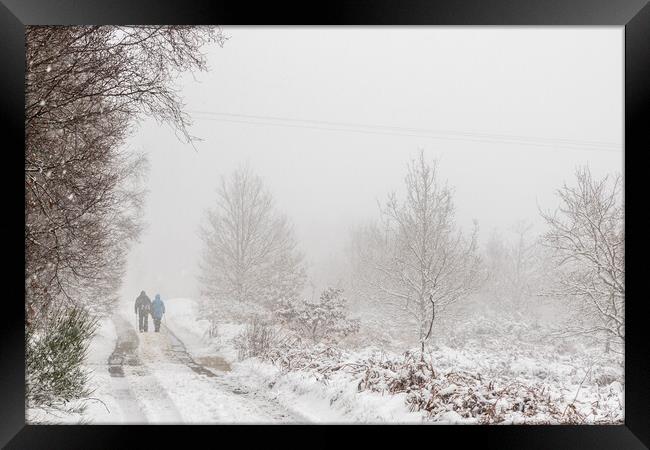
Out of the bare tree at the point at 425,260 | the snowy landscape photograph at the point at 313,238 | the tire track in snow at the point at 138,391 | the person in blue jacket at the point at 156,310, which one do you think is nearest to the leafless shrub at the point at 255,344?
the snowy landscape photograph at the point at 313,238

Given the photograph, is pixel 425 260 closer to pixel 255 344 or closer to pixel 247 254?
pixel 247 254

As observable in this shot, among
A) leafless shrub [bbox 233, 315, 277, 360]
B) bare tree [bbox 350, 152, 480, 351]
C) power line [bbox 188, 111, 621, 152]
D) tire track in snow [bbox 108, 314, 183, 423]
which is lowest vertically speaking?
tire track in snow [bbox 108, 314, 183, 423]

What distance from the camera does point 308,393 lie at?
19.0 ft

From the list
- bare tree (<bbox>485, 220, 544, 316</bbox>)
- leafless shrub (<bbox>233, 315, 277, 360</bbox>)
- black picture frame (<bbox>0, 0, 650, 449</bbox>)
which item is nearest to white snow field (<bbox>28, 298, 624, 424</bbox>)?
leafless shrub (<bbox>233, 315, 277, 360</bbox>)

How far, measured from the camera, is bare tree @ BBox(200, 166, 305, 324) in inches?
546

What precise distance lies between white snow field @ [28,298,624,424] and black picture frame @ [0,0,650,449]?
0.73 metres

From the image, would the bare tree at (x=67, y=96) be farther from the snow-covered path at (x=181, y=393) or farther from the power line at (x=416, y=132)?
the power line at (x=416, y=132)

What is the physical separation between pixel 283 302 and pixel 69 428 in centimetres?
727

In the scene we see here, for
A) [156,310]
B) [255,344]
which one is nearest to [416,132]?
[156,310]

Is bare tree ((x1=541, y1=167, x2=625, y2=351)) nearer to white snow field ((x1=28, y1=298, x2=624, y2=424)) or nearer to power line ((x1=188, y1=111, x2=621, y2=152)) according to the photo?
white snow field ((x1=28, y1=298, x2=624, y2=424))

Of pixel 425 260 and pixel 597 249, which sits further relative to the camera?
pixel 425 260

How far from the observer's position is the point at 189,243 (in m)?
26.1

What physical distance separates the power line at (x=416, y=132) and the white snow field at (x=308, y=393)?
748 inches

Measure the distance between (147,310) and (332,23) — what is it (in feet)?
34.2
